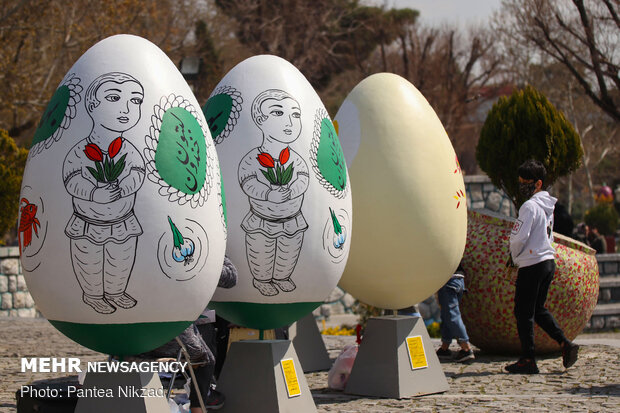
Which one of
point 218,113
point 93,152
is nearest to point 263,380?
point 218,113

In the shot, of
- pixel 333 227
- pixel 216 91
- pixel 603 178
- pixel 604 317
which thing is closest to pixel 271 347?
pixel 333 227

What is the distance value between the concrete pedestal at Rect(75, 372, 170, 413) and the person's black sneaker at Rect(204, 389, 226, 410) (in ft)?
3.20

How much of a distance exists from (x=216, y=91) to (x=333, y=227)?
1.09m

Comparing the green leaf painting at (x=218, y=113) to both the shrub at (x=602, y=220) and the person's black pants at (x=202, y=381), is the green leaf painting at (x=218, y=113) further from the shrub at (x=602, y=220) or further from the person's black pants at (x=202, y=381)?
the shrub at (x=602, y=220)

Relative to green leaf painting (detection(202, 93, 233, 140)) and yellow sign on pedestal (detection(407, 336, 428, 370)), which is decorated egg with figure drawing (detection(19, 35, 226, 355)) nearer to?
green leaf painting (detection(202, 93, 233, 140))

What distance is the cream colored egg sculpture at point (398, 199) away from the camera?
5750mm

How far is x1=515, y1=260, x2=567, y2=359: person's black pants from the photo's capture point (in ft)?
21.9

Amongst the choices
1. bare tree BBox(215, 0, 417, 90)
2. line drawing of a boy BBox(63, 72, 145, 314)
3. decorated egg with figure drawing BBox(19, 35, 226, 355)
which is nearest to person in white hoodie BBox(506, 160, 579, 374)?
decorated egg with figure drawing BBox(19, 35, 226, 355)

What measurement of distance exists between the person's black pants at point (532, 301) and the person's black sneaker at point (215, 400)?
9.43ft

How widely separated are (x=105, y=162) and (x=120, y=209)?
0.22 metres

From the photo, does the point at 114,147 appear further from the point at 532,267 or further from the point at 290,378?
the point at 532,267

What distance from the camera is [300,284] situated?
4727 millimetres

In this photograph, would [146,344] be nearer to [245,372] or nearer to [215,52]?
[245,372]

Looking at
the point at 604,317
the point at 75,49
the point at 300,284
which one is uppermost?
the point at 75,49
